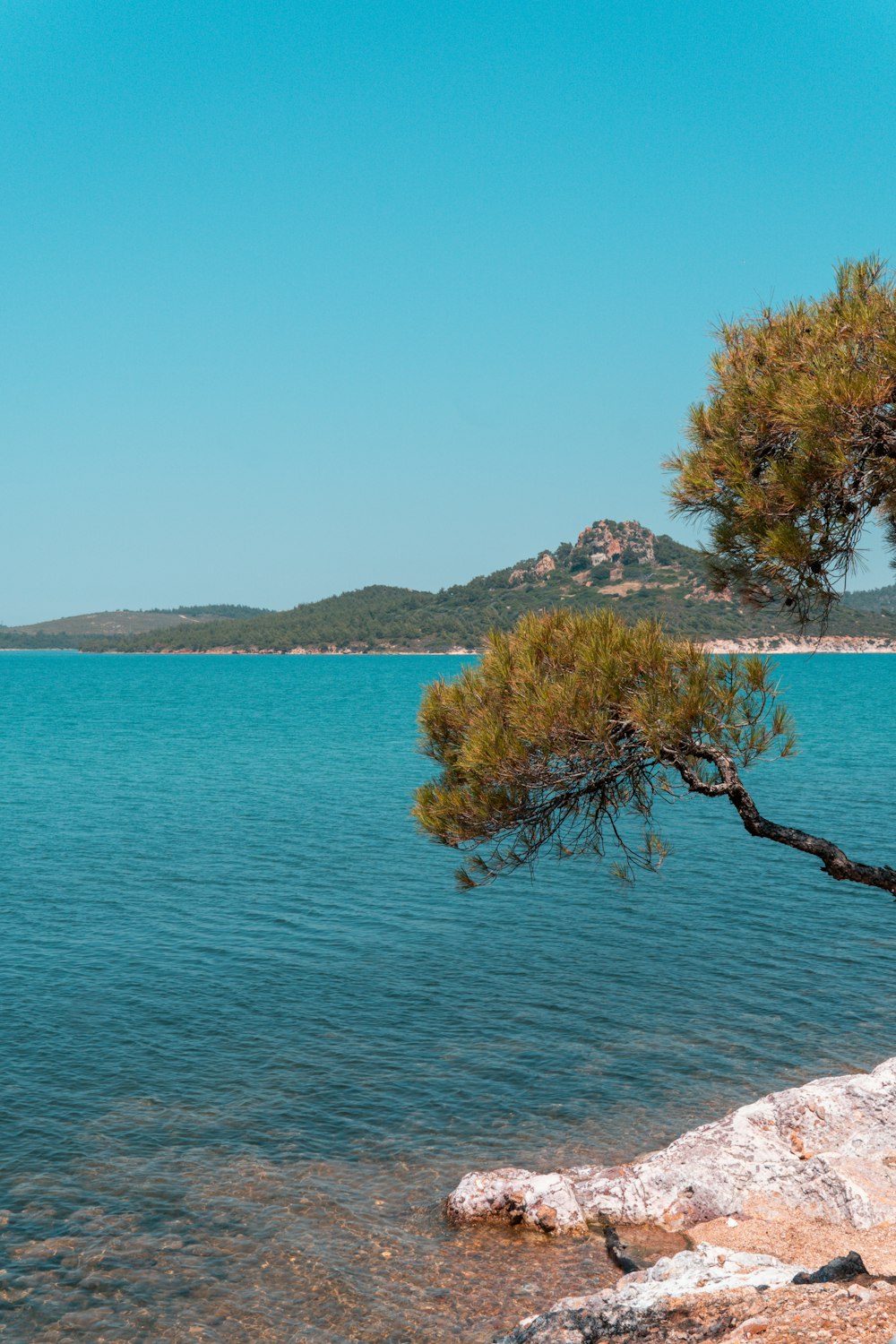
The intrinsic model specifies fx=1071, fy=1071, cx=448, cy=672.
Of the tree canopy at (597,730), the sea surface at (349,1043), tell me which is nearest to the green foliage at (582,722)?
the tree canopy at (597,730)

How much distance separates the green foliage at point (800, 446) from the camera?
9.66 metres

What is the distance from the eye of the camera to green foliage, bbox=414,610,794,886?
10656mm

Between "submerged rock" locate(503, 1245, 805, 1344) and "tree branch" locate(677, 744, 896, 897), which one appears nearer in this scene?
"submerged rock" locate(503, 1245, 805, 1344)

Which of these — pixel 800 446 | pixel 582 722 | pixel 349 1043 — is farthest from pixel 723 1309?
pixel 349 1043

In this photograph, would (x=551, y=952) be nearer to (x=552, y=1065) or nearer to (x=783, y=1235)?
(x=552, y=1065)

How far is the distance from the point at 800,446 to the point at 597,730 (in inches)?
130

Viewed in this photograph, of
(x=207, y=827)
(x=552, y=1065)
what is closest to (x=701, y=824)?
(x=207, y=827)

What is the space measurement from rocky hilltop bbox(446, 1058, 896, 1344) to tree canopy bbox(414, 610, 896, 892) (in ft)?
13.8

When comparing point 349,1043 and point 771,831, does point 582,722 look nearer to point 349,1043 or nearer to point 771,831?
point 771,831

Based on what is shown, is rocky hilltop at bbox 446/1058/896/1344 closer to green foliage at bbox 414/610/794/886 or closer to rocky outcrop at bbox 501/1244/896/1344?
rocky outcrop at bbox 501/1244/896/1344

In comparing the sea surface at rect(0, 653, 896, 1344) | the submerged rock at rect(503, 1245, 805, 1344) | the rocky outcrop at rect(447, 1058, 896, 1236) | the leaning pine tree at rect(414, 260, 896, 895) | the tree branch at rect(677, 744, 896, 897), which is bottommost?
the sea surface at rect(0, 653, 896, 1344)

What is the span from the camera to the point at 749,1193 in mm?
12898

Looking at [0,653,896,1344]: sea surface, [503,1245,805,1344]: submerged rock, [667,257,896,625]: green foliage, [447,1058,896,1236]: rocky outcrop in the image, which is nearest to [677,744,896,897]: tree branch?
[667,257,896,625]: green foliage

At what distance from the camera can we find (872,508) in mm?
10234
